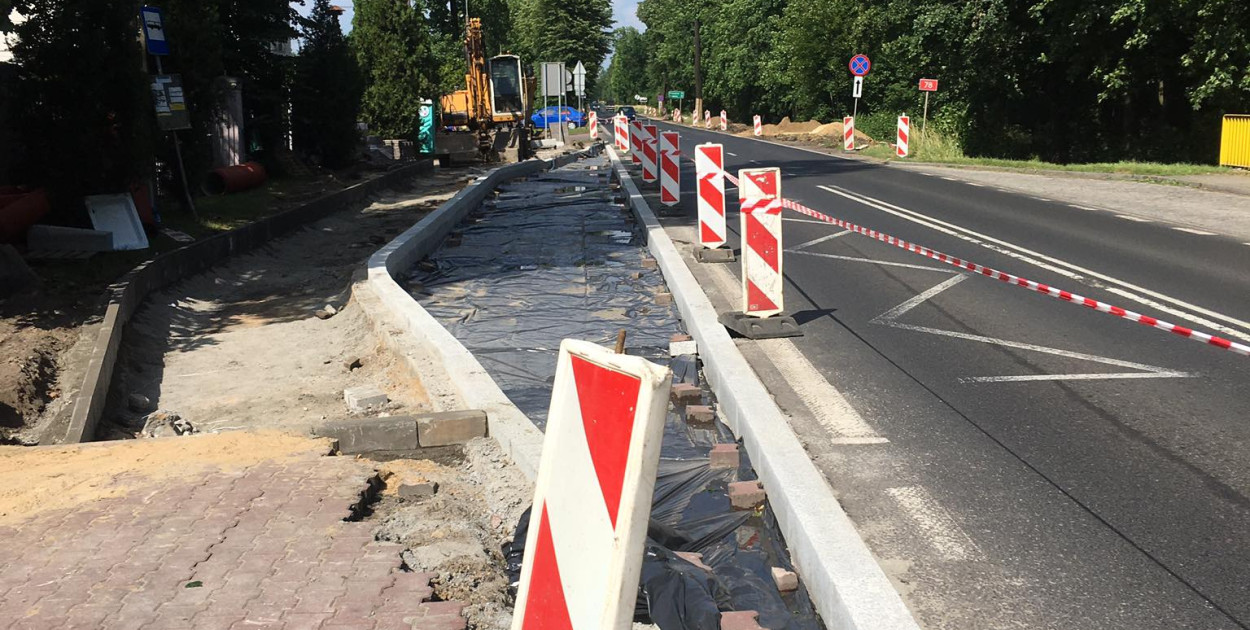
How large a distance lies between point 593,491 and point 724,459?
10.2 ft

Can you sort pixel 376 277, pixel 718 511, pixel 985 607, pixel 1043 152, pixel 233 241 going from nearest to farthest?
pixel 985 607
pixel 718 511
pixel 376 277
pixel 233 241
pixel 1043 152

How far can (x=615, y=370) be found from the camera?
219 centimetres

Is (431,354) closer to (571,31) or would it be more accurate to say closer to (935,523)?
(935,523)

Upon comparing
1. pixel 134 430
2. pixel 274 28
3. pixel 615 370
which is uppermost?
pixel 274 28

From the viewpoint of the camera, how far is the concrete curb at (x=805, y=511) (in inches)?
140

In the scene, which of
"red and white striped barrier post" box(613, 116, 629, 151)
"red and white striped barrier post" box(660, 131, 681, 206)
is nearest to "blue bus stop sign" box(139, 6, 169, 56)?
"red and white striped barrier post" box(660, 131, 681, 206)

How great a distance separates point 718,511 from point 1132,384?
3.19 meters

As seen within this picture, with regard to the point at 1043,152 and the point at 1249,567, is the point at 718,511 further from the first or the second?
the point at 1043,152

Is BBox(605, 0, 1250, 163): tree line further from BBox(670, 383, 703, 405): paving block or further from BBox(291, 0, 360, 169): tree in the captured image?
BBox(670, 383, 703, 405): paving block

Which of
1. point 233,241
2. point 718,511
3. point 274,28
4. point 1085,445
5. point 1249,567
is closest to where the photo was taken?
point 1249,567

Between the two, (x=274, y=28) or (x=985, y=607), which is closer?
(x=985, y=607)

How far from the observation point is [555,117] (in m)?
55.0

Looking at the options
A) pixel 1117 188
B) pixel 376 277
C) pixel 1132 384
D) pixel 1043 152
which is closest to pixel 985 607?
pixel 1132 384

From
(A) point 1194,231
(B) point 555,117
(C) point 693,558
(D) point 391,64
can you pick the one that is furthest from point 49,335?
(B) point 555,117
